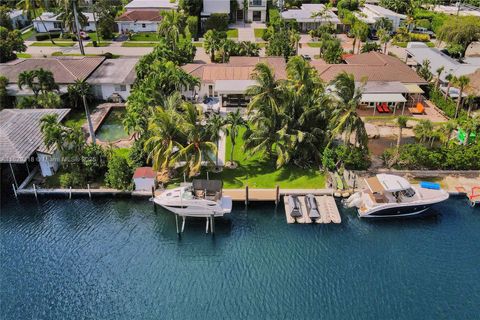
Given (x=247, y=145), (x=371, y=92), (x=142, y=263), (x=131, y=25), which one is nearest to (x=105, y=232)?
(x=142, y=263)

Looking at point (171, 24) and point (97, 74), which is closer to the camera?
point (97, 74)

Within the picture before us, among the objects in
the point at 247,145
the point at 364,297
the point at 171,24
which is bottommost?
the point at 364,297

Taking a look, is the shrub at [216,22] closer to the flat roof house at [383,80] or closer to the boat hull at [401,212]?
the flat roof house at [383,80]

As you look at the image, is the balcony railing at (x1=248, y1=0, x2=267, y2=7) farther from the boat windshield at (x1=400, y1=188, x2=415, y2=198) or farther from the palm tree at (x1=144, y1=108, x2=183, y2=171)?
the boat windshield at (x1=400, y1=188, x2=415, y2=198)

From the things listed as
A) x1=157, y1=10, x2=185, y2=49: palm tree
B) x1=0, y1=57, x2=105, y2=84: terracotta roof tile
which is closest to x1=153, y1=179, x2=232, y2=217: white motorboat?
x1=0, y1=57, x2=105, y2=84: terracotta roof tile

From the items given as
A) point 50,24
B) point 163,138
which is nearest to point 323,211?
point 163,138

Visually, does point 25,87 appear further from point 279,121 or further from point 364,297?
point 364,297

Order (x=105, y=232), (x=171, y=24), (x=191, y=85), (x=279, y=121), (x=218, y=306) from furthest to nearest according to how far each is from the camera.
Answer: (x=171, y=24), (x=191, y=85), (x=279, y=121), (x=105, y=232), (x=218, y=306)

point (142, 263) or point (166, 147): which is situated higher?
point (166, 147)
